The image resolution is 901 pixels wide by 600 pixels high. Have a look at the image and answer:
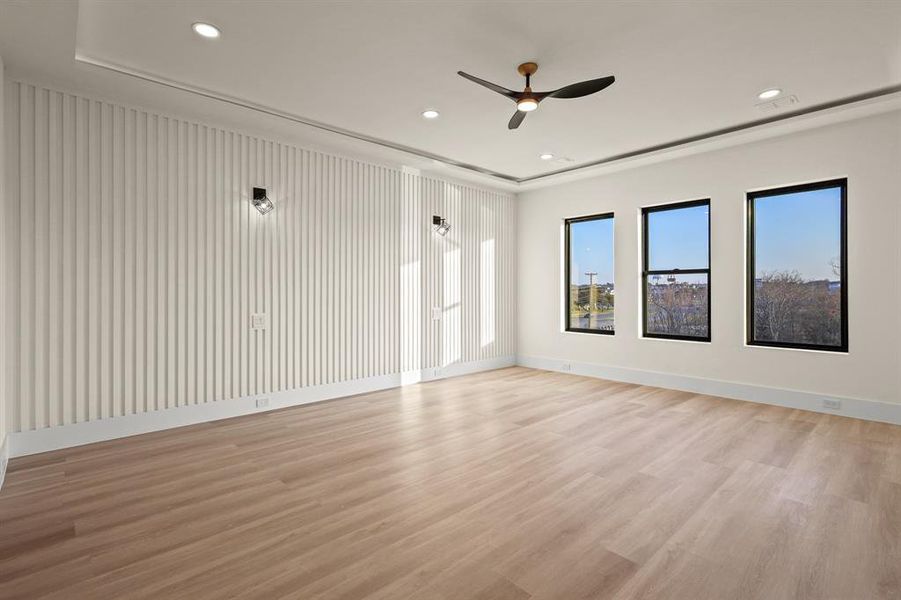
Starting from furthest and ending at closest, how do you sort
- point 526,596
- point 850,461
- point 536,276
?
1. point 536,276
2. point 850,461
3. point 526,596

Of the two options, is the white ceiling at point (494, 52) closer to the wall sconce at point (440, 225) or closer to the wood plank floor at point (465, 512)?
the wall sconce at point (440, 225)

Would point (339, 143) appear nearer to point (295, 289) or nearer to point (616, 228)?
point (295, 289)

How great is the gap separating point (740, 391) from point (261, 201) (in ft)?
19.1

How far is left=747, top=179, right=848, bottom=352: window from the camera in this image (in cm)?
477

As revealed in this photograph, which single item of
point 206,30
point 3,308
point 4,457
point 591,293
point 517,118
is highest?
point 206,30

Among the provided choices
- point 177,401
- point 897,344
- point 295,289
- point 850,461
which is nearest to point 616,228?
point 897,344

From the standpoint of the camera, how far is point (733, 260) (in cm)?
536

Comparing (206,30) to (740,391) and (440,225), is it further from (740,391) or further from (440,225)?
(740,391)

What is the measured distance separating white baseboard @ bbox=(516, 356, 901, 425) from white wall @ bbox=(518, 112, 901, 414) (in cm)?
5

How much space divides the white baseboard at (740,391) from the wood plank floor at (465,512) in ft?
0.65

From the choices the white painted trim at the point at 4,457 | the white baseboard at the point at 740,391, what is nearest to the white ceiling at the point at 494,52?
the white painted trim at the point at 4,457

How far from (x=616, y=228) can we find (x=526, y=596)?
5.51m

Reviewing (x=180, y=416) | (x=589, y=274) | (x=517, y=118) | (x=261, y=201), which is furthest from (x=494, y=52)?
(x=589, y=274)

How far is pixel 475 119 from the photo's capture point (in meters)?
4.50
